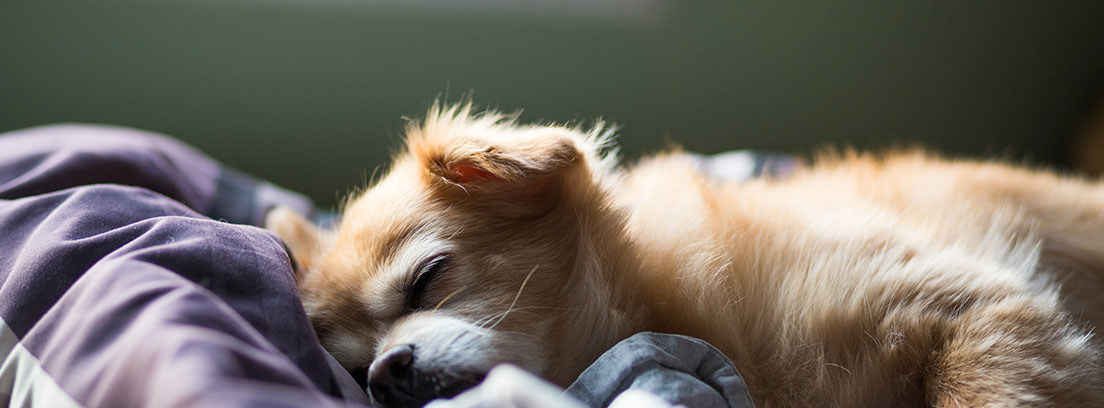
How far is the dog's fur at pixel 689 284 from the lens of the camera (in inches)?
40.1

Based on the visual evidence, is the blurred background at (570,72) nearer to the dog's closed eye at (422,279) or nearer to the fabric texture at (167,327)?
the fabric texture at (167,327)

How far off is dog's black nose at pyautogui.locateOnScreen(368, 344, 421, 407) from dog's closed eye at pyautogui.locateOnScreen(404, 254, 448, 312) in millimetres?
117

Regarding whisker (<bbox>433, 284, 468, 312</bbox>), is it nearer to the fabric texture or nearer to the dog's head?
the dog's head

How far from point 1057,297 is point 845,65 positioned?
1.68 metres

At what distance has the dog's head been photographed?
97 centimetres

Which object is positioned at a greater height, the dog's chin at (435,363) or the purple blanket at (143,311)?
the purple blanket at (143,311)

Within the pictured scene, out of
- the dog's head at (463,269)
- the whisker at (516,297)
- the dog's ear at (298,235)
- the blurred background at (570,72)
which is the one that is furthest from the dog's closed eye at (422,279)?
the blurred background at (570,72)

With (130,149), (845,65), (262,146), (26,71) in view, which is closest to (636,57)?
(845,65)

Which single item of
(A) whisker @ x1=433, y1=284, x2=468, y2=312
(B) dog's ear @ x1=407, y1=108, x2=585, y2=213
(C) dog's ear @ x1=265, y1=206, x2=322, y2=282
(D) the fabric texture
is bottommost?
(C) dog's ear @ x1=265, y1=206, x2=322, y2=282

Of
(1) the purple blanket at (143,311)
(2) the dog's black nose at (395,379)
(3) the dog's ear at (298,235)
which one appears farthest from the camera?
(3) the dog's ear at (298,235)

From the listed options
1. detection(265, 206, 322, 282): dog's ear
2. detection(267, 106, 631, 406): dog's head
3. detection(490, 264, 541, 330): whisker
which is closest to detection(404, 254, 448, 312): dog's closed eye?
detection(267, 106, 631, 406): dog's head

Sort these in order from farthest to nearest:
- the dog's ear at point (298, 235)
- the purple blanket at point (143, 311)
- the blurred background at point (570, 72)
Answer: the blurred background at point (570, 72), the dog's ear at point (298, 235), the purple blanket at point (143, 311)

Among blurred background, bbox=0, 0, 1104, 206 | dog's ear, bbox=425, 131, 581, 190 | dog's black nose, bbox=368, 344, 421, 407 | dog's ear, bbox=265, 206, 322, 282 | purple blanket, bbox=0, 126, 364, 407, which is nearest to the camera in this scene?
purple blanket, bbox=0, 126, 364, 407

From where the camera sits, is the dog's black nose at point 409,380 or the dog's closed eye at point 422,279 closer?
the dog's black nose at point 409,380
